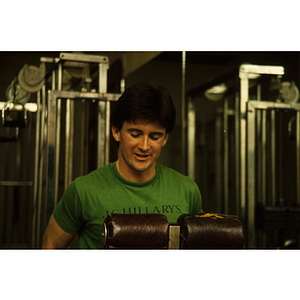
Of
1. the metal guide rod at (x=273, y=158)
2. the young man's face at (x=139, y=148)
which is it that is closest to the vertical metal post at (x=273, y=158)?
the metal guide rod at (x=273, y=158)

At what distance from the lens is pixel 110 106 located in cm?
190

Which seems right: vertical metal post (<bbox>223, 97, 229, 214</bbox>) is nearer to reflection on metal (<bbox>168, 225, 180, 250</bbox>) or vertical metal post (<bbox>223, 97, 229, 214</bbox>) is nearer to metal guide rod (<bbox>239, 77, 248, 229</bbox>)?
metal guide rod (<bbox>239, 77, 248, 229</bbox>)

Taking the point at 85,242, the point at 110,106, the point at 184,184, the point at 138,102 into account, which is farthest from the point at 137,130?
the point at 110,106

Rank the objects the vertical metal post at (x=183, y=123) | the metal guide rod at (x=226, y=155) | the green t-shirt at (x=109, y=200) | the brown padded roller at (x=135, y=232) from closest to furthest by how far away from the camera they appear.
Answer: the brown padded roller at (x=135, y=232)
the green t-shirt at (x=109, y=200)
the vertical metal post at (x=183, y=123)
the metal guide rod at (x=226, y=155)

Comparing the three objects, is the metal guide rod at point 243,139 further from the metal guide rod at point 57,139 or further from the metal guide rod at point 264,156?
the metal guide rod at point 57,139

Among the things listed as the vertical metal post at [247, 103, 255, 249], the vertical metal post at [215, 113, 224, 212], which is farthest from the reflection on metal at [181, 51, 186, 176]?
the vertical metal post at [247, 103, 255, 249]

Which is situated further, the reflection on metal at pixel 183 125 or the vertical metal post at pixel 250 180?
the reflection on metal at pixel 183 125

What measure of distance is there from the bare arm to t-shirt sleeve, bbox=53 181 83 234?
2 cm

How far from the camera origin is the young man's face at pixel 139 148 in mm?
1344

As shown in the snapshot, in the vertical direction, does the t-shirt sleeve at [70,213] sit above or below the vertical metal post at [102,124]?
below

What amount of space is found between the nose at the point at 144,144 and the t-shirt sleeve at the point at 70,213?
0.27m

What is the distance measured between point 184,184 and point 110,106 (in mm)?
687

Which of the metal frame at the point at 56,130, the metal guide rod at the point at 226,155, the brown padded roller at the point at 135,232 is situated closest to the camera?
the brown padded roller at the point at 135,232

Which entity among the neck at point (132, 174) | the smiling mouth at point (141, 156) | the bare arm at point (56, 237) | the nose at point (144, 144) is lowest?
the bare arm at point (56, 237)
